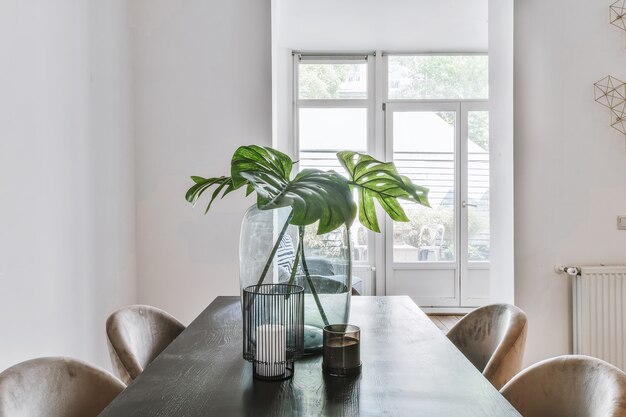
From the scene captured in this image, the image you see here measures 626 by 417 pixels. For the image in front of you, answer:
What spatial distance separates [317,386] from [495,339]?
0.78m

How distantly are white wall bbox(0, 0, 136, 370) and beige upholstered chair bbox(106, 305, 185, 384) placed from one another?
0.41m

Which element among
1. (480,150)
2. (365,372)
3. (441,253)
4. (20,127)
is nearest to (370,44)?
(480,150)

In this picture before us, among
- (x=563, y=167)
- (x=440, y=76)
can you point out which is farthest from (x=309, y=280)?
(x=440, y=76)

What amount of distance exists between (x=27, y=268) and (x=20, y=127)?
478 mm

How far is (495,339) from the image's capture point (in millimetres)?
1506

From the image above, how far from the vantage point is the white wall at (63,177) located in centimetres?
158

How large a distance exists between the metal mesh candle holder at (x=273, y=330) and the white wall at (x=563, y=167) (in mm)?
2012

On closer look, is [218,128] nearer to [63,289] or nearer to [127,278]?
[127,278]

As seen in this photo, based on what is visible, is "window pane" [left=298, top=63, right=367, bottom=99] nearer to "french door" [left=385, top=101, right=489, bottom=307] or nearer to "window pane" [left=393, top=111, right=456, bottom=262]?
"french door" [left=385, top=101, right=489, bottom=307]

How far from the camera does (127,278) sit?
252 centimetres

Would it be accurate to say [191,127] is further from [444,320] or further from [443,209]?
[444,320]

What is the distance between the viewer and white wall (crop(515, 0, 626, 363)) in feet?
8.70

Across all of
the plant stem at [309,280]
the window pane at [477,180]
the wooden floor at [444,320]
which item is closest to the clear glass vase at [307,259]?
the plant stem at [309,280]

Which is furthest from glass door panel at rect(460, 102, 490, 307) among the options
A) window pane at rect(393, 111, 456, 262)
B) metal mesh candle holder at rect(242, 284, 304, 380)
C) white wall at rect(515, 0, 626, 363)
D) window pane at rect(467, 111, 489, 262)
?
metal mesh candle holder at rect(242, 284, 304, 380)
